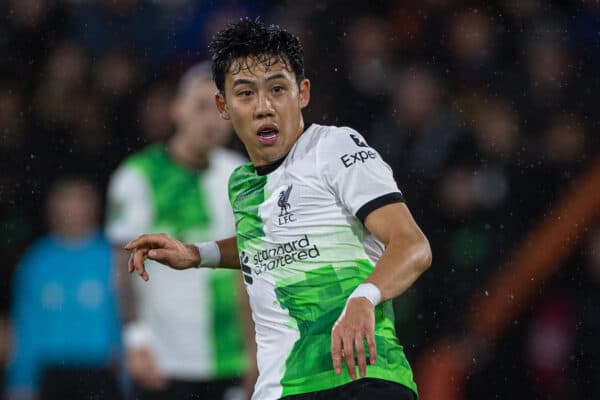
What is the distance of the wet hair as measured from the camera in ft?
11.2

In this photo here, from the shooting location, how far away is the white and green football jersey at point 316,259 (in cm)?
310

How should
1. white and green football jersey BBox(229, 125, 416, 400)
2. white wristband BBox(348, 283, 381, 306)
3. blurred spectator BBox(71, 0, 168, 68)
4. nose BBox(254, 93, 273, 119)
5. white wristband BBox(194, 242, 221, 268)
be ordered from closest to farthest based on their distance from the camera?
1. white wristband BBox(348, 283, 381, 306)
2. white and green football jersey BBox(229, 125, 416, 400)
3. nose BBox(254, 93, 273, 119)
4. white wristband BBox(194, 242, 221, 268)
5. blurred spectator BBox(71, 0, 168, 68)

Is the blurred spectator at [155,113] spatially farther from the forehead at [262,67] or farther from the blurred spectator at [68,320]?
the forehead at [262,67]

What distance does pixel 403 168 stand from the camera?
20.0 feet

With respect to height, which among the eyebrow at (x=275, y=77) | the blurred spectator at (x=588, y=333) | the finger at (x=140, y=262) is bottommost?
the blurred spectator at (x=588, y=333)

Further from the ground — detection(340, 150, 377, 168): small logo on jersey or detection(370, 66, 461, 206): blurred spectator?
detection(370, 66, 461, 206): blurred spectator

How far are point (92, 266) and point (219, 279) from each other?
2.64 ft

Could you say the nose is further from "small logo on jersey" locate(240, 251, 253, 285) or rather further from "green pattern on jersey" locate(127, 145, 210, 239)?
"green pattern on jersey" locate(127, 145, 210, 239)

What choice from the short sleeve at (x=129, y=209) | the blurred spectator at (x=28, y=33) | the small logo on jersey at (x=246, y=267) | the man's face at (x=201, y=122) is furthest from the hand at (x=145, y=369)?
the small logo on jersey at (x=246, y=267)

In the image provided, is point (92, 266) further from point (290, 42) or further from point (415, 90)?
point (290, 42)

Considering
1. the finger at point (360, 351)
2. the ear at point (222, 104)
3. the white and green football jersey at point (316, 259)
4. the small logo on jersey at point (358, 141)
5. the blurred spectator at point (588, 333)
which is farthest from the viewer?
the blurred spectator at point (588, 333)

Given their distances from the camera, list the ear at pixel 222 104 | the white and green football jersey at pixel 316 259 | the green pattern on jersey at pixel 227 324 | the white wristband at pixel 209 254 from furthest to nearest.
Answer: the green pattern on jersey at pixel 227 324
the white wristband at pixel 209 254
the ear at pixel 222 104
the white and green football jersey at pixel 316 259

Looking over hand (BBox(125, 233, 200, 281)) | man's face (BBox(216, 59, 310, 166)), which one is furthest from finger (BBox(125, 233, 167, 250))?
man's face (BBox(216, 59, 310, 166))

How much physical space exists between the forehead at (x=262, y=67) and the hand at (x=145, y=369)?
7.68 ft
